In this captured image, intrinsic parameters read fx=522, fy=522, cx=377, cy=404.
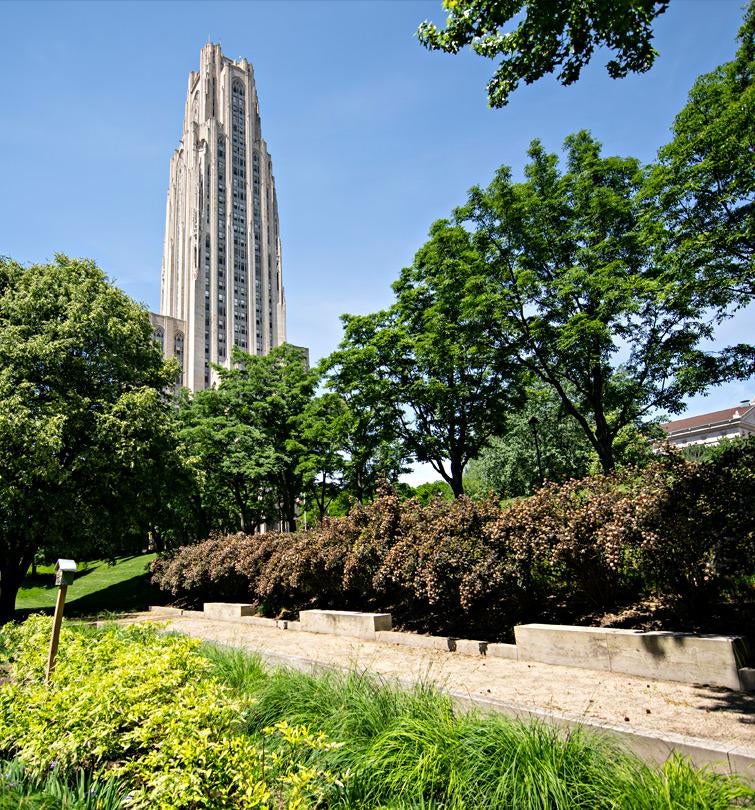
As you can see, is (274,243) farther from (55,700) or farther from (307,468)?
(55,700)

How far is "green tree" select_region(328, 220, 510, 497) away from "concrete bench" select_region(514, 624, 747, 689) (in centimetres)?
1043

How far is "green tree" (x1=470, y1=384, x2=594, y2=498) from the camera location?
3628 cm

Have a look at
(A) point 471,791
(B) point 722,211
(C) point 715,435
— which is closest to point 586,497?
(A) point 471,791

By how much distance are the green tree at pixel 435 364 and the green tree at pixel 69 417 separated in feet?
26.2

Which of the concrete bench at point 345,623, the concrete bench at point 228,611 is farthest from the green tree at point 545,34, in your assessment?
the concrete bench at point 228,611

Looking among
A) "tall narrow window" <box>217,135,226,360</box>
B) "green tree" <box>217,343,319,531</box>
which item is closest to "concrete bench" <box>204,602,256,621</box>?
"green tree" <box>217,343,319,531</box>

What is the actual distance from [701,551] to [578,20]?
6062 mm

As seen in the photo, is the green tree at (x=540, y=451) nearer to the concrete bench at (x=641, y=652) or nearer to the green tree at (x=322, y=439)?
the green tree at (x=322, y=439)

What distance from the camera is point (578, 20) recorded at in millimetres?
5527

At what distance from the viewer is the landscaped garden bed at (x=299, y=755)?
3035mm

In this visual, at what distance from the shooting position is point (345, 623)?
1040 cm

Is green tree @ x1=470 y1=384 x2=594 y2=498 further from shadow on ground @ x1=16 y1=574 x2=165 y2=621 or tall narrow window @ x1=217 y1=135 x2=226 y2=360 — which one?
tall narrow window @ x1=217 y1=135 x2=226 y2=360

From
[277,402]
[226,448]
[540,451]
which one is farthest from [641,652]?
[540,451]

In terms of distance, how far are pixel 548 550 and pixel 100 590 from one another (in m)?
30.4
